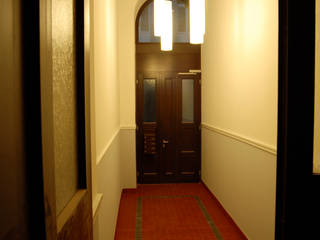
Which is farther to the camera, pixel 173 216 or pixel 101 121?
pixel 173 216

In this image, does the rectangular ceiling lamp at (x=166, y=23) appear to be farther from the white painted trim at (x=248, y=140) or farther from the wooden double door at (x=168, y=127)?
the wooden double door at (x=168, y=127)

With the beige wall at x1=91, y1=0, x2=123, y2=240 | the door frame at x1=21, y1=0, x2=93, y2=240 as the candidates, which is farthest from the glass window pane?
the door frame at x1=21, y1=0, x2=93, y2=240

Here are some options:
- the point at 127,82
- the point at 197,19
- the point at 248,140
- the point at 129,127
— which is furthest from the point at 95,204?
the point at 127,82

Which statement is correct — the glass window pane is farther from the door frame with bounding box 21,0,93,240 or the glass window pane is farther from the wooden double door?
the door frame with bounding box 21,0,93,240

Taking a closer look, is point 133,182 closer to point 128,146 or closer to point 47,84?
point 128,146

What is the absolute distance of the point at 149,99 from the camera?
513 cm

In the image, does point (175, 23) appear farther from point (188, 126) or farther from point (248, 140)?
point (248, 140)

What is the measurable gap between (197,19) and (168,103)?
235 cm

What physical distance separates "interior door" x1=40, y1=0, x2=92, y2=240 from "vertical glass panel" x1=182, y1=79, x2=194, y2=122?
425 centimetres

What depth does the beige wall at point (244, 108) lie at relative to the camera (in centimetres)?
241

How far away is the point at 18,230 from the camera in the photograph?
1.56ft

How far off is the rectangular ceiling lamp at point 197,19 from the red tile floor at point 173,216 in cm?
221

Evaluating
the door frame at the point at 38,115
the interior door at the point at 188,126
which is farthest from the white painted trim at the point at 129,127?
the door frame at the point at 38,115

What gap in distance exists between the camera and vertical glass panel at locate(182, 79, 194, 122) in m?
5.17
